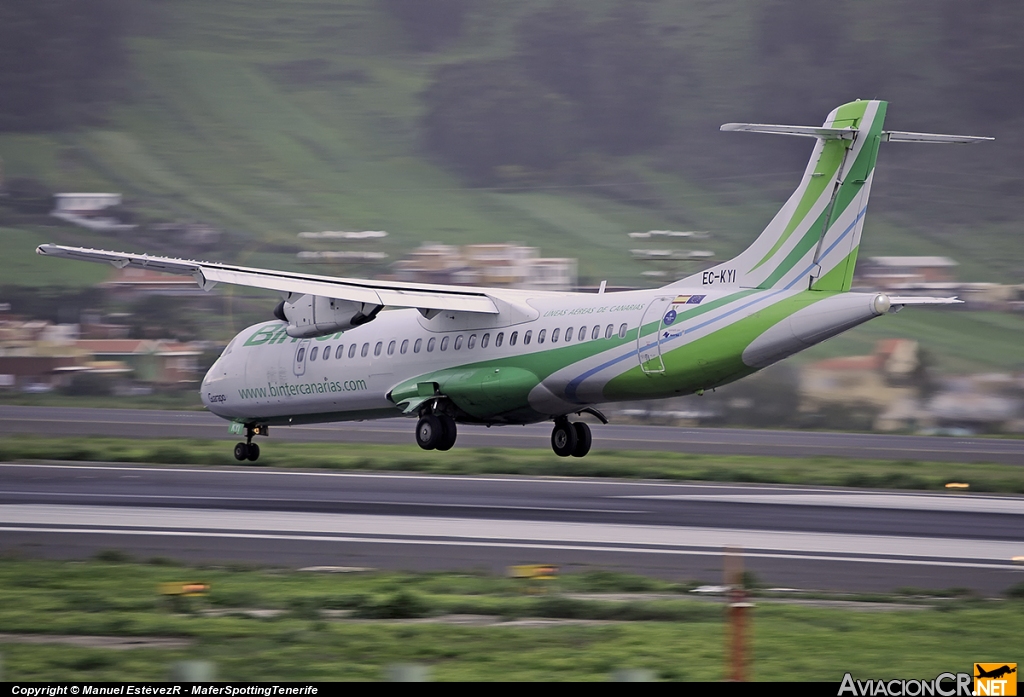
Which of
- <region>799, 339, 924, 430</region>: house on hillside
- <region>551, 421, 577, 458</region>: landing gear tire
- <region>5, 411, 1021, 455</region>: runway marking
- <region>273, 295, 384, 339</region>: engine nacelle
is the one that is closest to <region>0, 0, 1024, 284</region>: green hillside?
<region>799, 339, 924, 430</region>: house on hillside

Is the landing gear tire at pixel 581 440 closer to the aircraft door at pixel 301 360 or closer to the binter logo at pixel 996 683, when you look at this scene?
the aircraft door at pixel 301 360

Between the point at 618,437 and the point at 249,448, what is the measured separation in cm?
2071

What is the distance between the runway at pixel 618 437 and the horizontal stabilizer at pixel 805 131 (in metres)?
19.5

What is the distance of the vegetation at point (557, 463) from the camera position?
33625 millimetres

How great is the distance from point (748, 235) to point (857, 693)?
459 ft

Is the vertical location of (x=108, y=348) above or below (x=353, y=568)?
above

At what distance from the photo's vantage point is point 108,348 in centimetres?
8800

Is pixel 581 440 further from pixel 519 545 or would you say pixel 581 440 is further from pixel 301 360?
pixel 519 545

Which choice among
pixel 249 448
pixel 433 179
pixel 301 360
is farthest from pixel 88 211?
pixel 301 360

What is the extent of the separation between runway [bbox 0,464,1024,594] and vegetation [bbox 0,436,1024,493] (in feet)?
A: 8.28

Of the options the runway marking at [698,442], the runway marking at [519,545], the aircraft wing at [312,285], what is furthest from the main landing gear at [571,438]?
the runway marking at [698,442]

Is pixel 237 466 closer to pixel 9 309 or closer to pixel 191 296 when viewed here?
pixel 191 296

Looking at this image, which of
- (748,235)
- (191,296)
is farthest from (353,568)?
(748,235)

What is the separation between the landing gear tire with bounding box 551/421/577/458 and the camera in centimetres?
3091
